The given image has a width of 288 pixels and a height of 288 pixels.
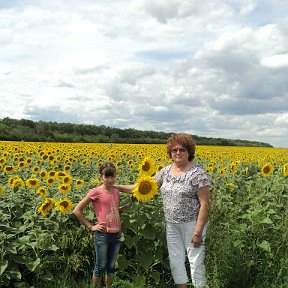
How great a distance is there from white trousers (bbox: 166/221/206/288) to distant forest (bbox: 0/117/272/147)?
106 feet

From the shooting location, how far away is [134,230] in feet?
18.4

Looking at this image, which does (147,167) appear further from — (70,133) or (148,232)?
(70,133)

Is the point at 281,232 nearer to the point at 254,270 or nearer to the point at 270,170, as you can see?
the point at 254,270

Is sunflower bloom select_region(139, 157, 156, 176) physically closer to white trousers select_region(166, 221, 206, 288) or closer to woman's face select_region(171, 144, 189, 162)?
woman's face select_region(171, 144, 189, 162)

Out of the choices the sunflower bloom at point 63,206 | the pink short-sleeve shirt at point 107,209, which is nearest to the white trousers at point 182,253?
the pink short-sleeve shirt at point 107,209

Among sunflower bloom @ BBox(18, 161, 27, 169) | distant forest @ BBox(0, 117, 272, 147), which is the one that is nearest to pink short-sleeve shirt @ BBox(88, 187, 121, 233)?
sunflower bloom @ BBox(18, 161, 27, 169)

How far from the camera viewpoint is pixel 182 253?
5.33 m

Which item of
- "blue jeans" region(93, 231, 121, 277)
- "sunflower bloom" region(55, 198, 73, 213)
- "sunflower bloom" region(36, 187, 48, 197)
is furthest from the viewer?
"sunflower bloom" region(36, 187, 48, 197)

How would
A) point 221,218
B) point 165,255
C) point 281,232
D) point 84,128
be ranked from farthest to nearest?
point 84,128 → point 221,218 → point 281,232 → point 165,255

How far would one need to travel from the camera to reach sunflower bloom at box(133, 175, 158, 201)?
17.0 ft

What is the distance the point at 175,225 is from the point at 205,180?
2.07 ft

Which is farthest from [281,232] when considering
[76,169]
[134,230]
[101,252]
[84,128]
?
[84,128]

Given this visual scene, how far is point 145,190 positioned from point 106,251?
819 millimetres

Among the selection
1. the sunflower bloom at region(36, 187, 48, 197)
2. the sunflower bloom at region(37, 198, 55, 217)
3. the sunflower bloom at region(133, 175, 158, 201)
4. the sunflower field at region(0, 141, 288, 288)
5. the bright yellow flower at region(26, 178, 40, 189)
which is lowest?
the sunflower field at region(0, 141, 288, 288)
